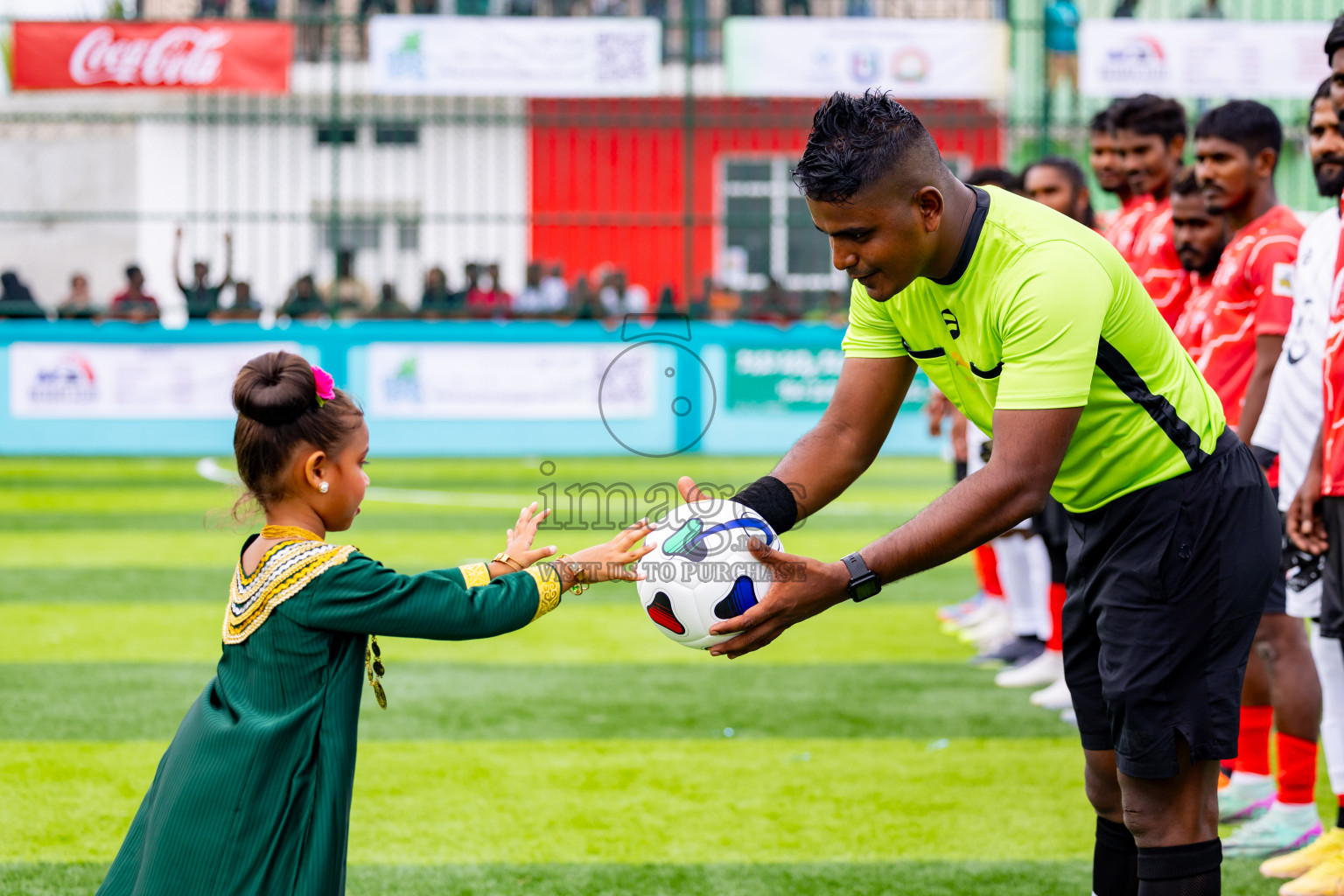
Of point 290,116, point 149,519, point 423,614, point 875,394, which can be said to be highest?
point 290,116

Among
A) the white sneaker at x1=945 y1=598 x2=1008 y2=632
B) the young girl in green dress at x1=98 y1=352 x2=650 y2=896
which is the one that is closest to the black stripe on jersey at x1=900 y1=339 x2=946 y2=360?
the young girl in green dress at x1=98 y1=352 x2=650 y2=896

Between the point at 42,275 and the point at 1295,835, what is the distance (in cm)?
2778

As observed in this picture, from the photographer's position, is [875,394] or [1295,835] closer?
[875,394]

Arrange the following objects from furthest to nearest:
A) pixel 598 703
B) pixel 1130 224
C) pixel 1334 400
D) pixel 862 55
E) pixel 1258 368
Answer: pixel 862 55 < pixel 598 703 < pixel 1130 224 < pixel 1258 368 < pixel 1334 400

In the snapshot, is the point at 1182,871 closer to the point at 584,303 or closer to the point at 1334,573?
the point at 1334,573

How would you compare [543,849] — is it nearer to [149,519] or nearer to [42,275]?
[149,519]

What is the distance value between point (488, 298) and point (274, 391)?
1406 cm

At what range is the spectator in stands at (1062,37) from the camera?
15.6 meters

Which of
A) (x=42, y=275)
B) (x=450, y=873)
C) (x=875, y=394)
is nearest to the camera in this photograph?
(x=875, y=394)

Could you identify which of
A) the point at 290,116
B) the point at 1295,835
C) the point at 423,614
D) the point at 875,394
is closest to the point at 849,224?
the point at 875,394

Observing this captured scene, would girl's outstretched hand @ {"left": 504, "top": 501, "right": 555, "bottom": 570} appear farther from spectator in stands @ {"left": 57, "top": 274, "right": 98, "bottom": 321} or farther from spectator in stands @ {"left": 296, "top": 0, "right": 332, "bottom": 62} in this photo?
spectator in stands @ {"left": 296, "top": 0, "right": 332, "bottom": 62}

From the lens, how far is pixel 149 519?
12.0 m

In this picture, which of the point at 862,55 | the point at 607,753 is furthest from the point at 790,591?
the point at 862,55

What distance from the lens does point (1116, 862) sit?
3492mm
